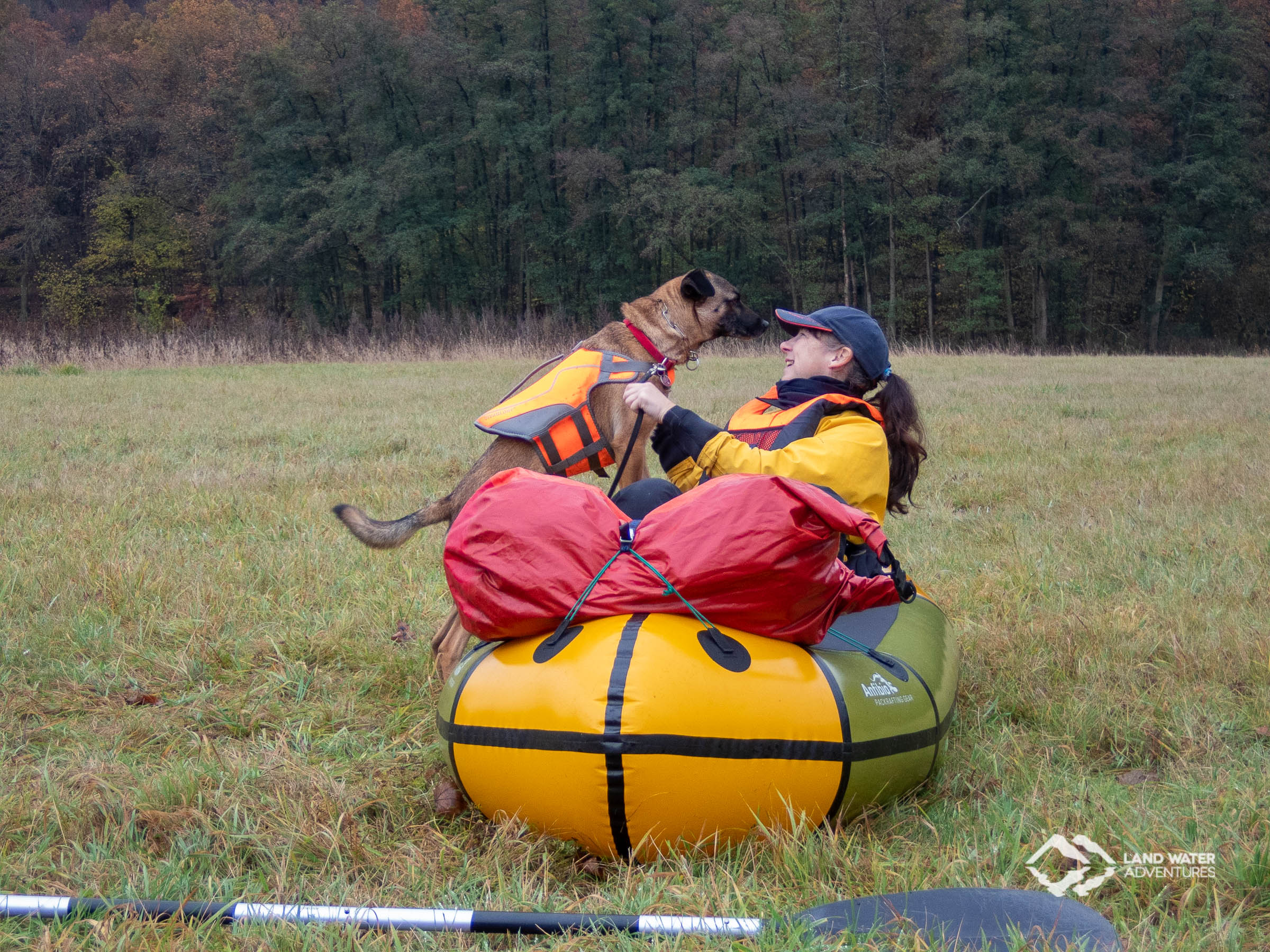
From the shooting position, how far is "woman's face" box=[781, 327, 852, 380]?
3510mm

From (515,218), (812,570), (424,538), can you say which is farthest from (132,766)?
(515,218)

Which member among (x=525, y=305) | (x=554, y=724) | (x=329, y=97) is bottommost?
(x=525, y=305)

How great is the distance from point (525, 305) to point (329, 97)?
42.3 ft

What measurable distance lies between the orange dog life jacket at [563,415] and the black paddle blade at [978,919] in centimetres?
207

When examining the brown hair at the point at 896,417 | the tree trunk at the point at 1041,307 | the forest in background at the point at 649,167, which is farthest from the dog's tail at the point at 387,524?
the tree trunk at the point at 1041,307

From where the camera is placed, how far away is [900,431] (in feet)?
11.8

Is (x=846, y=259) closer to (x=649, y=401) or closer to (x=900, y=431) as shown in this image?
(x=900, y=431)

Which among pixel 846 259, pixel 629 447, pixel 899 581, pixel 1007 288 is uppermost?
pixel 629 447

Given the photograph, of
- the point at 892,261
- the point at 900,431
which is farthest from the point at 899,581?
the point at 892,261

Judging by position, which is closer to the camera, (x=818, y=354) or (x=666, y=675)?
(x=666, y=675)

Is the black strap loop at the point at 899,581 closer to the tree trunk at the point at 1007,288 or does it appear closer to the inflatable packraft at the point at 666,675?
the inflatable packraft at the point at 666,675

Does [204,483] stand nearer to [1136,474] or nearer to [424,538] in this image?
[424,538]

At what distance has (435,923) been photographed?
2.04m

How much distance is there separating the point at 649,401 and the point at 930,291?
37.5 metres
